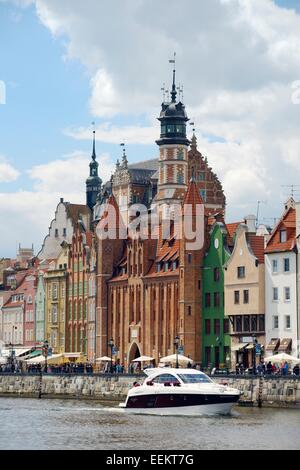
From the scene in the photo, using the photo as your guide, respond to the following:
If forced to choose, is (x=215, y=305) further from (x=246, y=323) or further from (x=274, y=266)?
(x=274, y=266)

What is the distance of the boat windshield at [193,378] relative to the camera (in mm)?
98688

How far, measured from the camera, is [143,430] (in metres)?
87.5

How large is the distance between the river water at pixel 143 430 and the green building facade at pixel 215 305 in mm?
31690

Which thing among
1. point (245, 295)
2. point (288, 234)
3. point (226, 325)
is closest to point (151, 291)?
point (226, 325)

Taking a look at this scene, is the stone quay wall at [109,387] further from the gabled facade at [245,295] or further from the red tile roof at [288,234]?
the red tile roof at [288,234]

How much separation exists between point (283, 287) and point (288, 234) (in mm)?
4576

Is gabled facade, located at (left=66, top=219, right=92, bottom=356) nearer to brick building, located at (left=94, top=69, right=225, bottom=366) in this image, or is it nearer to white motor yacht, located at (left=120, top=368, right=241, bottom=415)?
brick building, located at (left=94, top=69, right=225, bottom=366)

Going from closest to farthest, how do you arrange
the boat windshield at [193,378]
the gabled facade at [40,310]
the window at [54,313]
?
the boat windshield at [193,378] → the window at [54,313] → the gabled facade at [40,310]

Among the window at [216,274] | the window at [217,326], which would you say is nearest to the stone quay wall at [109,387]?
the window at [217,326]

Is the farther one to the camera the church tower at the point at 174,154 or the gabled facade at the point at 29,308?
the church tower at the point at 174,154

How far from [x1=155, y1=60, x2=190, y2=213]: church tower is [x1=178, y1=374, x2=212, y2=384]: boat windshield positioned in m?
91.6
